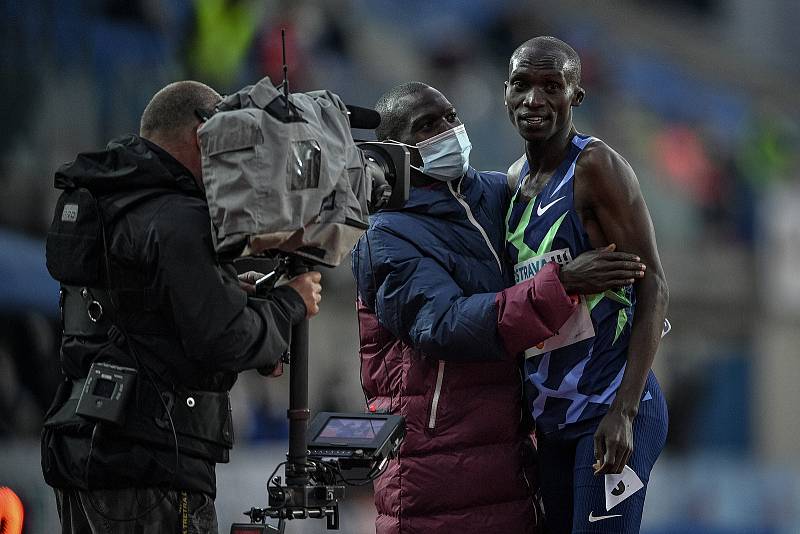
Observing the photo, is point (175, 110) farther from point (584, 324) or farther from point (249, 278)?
point (584, 324)

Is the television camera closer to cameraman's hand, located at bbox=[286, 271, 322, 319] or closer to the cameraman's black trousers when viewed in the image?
cameraman's hand, located at bbox=[286, 271, 322, 319]

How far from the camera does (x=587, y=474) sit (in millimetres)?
3965

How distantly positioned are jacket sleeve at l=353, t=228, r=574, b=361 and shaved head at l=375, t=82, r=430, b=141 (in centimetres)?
32

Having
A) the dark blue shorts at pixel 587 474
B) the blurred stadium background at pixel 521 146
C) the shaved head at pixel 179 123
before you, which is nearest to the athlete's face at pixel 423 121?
the shaved head at pixel 179 123

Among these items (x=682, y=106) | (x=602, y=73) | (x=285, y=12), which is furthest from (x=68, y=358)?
(x=682, y=106)

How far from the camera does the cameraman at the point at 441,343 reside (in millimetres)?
4109

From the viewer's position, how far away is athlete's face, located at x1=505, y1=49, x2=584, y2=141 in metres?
4.11

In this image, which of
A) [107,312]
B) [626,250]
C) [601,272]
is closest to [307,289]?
[107,312]

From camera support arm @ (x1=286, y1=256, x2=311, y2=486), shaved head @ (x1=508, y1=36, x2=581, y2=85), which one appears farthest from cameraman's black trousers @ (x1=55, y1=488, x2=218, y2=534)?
shaved head @ (x1=508, y1=36, x2=581, y2=85)

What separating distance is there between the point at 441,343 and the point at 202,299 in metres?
0.92

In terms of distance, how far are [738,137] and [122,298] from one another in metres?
16.0

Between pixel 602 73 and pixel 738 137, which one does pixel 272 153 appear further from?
pixel 738 137

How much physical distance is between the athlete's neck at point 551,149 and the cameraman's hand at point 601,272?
41 cm

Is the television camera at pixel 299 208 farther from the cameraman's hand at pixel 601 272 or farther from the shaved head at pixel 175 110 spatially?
the cameraman's hand at pixel 601 272
